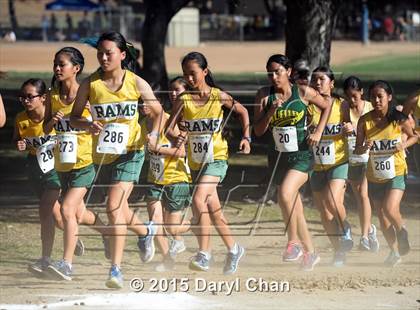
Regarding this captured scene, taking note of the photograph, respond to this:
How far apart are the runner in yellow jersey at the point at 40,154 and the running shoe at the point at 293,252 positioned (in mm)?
2332

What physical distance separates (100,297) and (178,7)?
15.4 m

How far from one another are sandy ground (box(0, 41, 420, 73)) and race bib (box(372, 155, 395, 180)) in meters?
19.1

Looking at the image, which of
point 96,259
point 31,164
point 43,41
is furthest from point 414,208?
point 43,41

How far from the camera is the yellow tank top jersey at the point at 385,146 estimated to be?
10.8 metres

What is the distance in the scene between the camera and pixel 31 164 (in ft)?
33.4

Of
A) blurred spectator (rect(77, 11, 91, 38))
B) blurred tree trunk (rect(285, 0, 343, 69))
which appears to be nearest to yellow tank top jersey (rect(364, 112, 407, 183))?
blurred tree trunk (rect(285, 0, 343, 69))

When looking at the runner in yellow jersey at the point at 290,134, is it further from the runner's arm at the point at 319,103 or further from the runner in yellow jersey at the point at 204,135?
the runner in yellow jersey at the point at 204,135

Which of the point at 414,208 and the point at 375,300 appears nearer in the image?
the point at 375,300

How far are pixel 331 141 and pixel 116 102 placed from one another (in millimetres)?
2745

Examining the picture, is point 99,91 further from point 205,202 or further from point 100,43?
point 205,202

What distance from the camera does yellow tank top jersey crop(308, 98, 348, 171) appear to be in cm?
1090

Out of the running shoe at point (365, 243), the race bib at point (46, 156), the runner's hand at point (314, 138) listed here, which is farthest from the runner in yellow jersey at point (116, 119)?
the running shoe at point (365, 243)

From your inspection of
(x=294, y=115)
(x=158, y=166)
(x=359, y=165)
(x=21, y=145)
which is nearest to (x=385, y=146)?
(x=359, y=165)

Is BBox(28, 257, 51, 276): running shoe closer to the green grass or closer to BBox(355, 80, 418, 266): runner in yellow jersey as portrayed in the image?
BBox(355, 80, 418, 266): runner in yellow jersey
